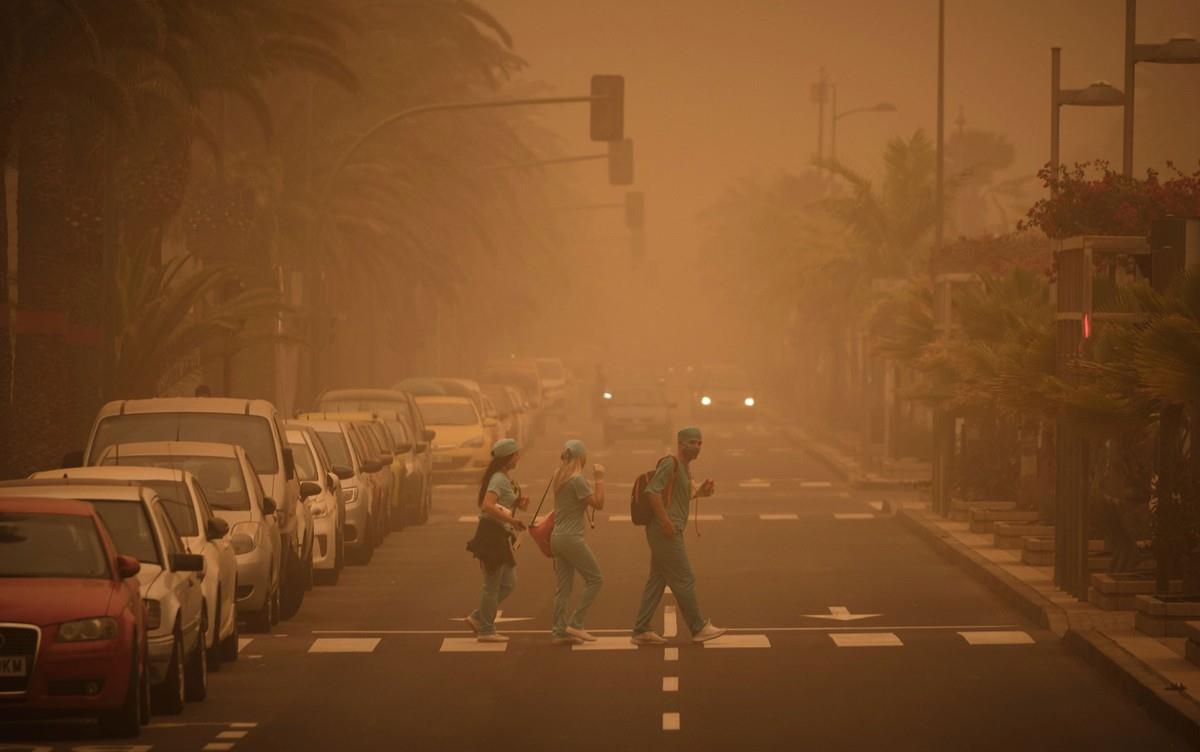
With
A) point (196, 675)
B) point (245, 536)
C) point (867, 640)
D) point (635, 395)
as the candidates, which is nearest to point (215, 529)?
point (196, 675)

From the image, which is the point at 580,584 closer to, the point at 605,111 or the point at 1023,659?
the point at 1023,659

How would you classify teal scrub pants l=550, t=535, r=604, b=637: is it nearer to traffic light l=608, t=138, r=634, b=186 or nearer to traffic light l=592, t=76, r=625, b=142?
traffic light l=592, t=76, r=625, b=142

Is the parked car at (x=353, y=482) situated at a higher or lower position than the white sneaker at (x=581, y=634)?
higher

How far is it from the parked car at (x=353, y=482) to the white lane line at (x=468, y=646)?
660 cm

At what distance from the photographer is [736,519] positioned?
119 ft

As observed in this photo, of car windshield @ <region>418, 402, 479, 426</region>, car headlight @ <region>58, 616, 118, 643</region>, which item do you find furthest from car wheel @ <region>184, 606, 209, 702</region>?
car windshield @ <region>418, 402, 479, 426</region>

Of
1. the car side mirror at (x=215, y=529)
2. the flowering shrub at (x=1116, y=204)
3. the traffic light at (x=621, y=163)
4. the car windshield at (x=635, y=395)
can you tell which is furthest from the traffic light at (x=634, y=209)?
the car side mirror at (x=215, y=529)

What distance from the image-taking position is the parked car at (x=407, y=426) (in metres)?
34.5

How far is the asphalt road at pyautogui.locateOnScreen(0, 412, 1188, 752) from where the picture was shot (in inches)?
554

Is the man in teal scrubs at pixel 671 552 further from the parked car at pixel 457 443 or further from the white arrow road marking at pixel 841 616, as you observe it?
the parked car at pixel 457 443

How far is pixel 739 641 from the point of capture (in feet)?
64.0

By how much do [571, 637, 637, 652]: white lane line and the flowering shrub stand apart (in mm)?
11163

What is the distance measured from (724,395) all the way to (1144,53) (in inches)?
2053

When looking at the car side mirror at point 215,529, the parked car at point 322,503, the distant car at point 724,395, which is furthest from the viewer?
the distant car at point 724,395
